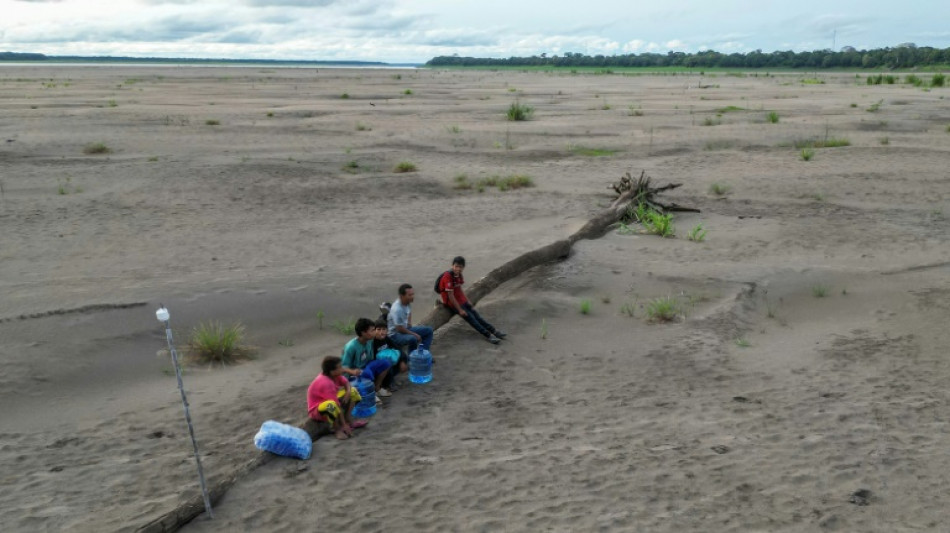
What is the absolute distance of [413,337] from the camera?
8.21 metres

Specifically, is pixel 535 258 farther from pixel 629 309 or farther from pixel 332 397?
pixel 332 397

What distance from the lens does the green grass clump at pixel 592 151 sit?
76.1 feet

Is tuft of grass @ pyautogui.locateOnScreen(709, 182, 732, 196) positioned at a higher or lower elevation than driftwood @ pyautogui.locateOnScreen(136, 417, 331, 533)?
higher

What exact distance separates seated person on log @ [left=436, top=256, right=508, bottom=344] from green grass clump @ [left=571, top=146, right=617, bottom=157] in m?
14.7

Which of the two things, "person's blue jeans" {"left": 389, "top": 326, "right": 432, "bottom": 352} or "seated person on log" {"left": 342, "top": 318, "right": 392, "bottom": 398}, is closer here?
"seated person on log" {"left": 342, "top": 318, "right": 392, "bottom": 398}

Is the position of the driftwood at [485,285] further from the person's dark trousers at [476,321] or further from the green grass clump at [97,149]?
the green grass clump at [97,149]

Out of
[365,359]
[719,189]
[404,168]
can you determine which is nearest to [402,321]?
[365,359]

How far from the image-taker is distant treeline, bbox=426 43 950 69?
299ft

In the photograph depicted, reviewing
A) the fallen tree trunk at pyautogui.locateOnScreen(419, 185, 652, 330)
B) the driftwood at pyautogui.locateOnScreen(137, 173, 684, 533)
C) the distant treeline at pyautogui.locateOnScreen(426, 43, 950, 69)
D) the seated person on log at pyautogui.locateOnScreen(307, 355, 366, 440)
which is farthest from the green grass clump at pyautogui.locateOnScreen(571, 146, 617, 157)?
the distant treeline at pyautogui.locateOnScreen(426, 43, 950, 69)

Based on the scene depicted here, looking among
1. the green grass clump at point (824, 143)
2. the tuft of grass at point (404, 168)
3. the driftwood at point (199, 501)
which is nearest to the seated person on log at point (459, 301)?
the driftwood at point (199, 501)

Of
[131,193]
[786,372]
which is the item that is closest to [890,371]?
[786,372]

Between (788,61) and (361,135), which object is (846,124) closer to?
(361,135)

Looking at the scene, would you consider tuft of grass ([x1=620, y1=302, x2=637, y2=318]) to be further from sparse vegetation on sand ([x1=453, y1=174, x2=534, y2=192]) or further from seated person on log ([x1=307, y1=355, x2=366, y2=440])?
sparse vegetation on sand ([x1=453, y1=174, x2=534, y2=192])

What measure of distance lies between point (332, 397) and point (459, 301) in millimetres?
2617
